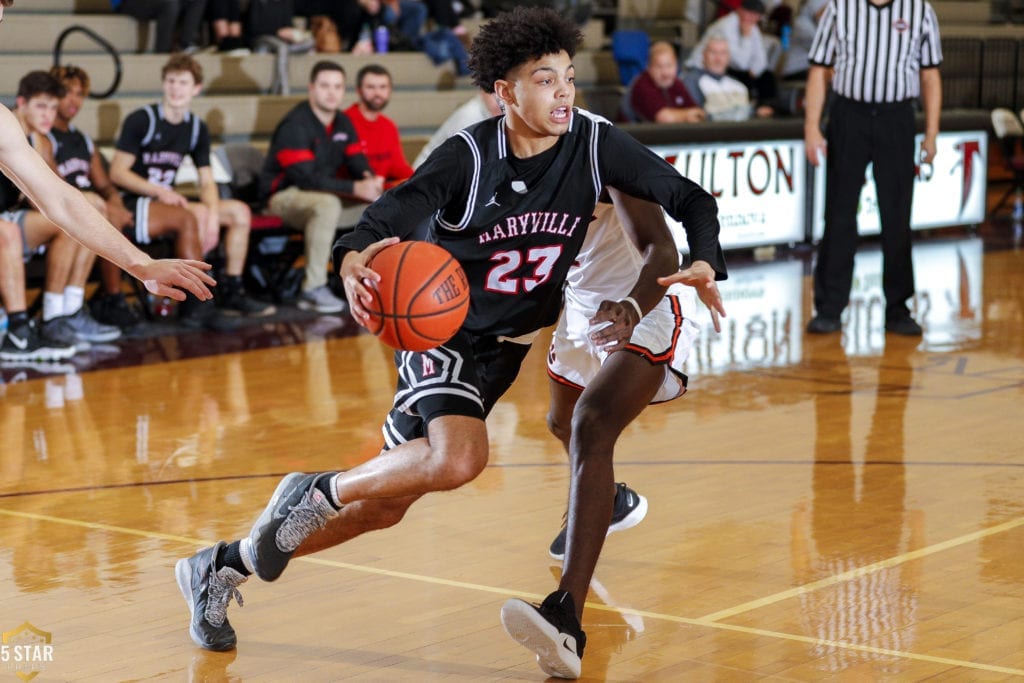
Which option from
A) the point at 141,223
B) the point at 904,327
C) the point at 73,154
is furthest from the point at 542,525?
the point at 73,154

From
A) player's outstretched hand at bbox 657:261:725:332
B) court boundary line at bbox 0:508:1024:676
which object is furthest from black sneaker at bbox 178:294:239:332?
player's outstretched hand at bbox 657:261:725:332

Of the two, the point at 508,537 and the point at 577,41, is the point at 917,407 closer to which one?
the point at 508,537

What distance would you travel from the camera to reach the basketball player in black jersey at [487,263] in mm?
3826

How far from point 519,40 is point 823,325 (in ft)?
17.9

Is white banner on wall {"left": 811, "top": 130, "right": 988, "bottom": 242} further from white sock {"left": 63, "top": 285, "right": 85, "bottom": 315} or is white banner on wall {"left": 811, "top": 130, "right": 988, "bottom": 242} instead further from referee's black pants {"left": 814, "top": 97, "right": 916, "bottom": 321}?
white sock {"left": 63, "top": 285, "right": 85, "bottom": 315}

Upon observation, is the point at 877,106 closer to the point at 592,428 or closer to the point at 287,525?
the point at 592,428

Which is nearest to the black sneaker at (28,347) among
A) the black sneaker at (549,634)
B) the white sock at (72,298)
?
the white sock at (72,298)

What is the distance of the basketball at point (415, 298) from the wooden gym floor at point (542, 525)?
0.81 meters

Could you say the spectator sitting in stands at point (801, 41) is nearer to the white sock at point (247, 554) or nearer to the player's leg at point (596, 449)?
the player's leg at point (596, 449)

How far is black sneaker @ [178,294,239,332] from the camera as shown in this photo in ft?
31.4

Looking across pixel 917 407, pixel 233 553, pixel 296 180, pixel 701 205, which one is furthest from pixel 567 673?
pixel 296 180

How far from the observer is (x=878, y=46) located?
8.64m

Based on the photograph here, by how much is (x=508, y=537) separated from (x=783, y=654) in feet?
4.46

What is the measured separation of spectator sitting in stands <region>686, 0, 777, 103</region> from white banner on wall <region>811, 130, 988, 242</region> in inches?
73.4
